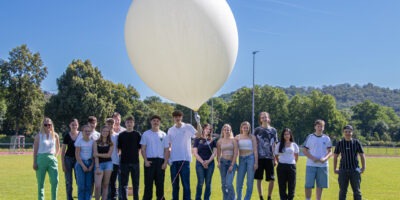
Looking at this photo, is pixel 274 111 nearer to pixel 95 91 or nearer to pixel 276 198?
pixel 95 91

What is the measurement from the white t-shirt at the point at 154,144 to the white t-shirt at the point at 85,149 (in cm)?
91

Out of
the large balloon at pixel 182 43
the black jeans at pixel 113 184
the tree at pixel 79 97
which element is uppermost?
the tree at pixel 79 97

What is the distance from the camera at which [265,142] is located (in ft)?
27.3

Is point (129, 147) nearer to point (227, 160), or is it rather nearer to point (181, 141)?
point (181, 141)

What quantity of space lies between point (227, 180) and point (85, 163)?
250cm

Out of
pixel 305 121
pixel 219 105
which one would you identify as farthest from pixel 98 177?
pixel 219 105

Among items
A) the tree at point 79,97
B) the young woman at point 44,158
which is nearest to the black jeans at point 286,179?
the young woman at point 44,158

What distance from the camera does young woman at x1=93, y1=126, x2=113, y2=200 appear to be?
24.8ft

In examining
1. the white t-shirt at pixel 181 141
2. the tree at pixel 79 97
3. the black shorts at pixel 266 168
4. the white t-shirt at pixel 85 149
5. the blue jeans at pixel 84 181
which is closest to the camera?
the blue jeans at pixel 84 181

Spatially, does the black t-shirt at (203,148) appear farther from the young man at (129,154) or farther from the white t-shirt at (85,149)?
the white t-shirt at (85,149)

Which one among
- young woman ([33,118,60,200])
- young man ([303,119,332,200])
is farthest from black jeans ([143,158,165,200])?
young man ([303,119,332,200])

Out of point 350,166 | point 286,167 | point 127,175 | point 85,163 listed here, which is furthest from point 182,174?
point 350,166

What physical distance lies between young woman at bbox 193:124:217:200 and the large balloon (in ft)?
5.51

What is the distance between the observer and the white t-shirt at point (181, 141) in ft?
25.3
